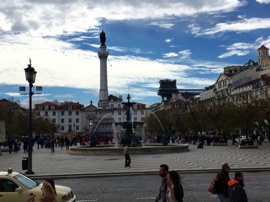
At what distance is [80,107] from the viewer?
179125mm

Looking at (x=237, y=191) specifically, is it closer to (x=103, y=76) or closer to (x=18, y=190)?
(x=18, y=190)

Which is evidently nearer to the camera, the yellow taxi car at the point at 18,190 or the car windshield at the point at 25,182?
the yellow taxi car at the point at 18,190

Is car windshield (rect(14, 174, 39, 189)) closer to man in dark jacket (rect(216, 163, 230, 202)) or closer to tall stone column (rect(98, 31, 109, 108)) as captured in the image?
man in dark jacket (rect(216, 163, 230, 202))

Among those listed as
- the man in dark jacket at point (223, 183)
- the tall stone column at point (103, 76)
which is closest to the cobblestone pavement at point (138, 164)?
the man in dark jacket at point (223, 183)

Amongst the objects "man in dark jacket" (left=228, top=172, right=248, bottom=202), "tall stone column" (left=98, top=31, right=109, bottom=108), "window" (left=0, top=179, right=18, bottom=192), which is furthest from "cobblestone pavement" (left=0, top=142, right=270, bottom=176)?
"tall stone column" (left=98, top=31, right=109, bottom=108)

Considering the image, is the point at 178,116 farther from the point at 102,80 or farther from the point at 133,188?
the point at 133,188

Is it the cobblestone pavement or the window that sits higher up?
the window

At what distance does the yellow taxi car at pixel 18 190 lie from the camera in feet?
35.4

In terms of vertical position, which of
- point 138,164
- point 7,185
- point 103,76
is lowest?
point 138,164

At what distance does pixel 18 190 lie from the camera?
1085 centimetres

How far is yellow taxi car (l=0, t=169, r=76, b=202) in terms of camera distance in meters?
10.8

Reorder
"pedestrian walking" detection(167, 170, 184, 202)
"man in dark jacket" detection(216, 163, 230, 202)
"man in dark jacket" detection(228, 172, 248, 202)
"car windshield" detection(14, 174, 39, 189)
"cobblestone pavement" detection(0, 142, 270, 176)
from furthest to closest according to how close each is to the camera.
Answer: "cobblestone pavement" detection(0, 142, 270, 176)
"car windshield" detection(14, 174, 39, 189)
"man in dark jacket" detection(216, 163, 230, 202)
"pedestrian walking" detection(167, 170, 184, 202)
"man in dark jacket" detection(228, 172, 248, 202)

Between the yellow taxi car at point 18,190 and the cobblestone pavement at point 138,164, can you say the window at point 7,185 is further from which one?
the cobblestone pavement at point 138,164

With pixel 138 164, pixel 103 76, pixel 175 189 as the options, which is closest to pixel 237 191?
Result: pixel 175 189
